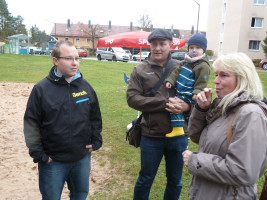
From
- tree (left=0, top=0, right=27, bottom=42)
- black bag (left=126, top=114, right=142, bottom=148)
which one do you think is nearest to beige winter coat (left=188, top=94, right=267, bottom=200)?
black bag (left=126, top=114, right=142, bottom=148)

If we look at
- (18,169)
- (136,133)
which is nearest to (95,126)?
(136,133)

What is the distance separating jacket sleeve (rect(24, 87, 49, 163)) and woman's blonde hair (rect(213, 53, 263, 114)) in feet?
5.22

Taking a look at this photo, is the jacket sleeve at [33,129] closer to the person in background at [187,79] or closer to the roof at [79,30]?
the person in background at [187,79]

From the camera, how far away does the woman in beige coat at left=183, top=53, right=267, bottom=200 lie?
60.5 inches

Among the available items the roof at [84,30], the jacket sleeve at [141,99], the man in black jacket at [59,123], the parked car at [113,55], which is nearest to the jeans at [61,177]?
the man in black jacket at [59,123]

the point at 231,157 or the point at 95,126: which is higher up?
the point at 231,157

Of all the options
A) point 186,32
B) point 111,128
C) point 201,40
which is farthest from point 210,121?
point 186,32

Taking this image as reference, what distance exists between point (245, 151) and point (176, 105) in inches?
41.5

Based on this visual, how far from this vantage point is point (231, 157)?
5.20ft

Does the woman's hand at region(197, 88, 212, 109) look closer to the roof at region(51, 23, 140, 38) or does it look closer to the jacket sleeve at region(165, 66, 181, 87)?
the jacket sleeve at region(165, 66, 181, 87)

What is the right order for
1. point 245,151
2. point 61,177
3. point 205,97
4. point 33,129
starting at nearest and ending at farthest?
point 245,151 < point 205,97 < point 33,129 < point 61,177

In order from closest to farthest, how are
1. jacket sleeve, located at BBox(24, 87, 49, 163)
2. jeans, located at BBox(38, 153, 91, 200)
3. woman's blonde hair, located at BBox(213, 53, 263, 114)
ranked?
woman's blonde hair, located at BBox(213, 53, 263, 114), jacket sleeve, located at BBox(24, 87, 49, 163), jeans, located at BBox(38, 153, 91, 200)

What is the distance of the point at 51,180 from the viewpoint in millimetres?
2352

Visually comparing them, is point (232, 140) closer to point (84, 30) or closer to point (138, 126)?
point (138, 126)
